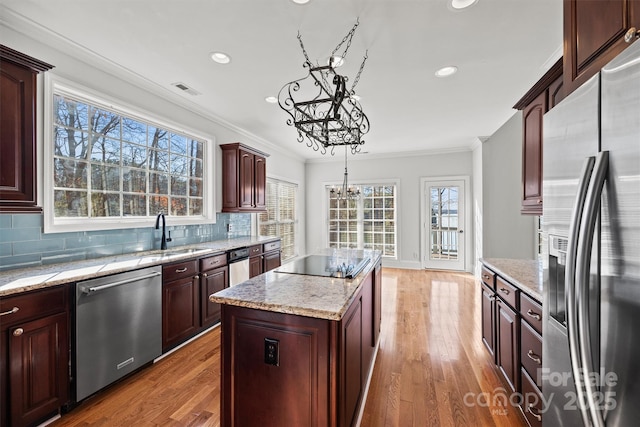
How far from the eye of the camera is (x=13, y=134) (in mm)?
1765

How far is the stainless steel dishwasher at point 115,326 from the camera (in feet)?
6.10

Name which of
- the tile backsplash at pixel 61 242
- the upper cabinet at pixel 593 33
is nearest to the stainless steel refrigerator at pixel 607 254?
the upper cabinet at pixel 593 33

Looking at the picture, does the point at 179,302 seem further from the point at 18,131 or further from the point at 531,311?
the point at 531,311

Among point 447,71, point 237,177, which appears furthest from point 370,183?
point 447,71

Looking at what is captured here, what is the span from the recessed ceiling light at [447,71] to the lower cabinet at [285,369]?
8.10 feet

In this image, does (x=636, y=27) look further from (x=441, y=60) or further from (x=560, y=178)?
(x=441, y=60)

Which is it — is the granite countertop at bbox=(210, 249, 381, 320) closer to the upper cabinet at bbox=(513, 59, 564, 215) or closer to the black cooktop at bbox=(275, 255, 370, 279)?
the black cooktop at bbox=(275, 255, 370, 279)

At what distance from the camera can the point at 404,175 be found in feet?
20.6

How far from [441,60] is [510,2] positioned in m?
0.72

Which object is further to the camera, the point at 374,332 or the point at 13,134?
the point at 374,332

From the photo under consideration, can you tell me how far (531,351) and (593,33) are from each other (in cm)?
163

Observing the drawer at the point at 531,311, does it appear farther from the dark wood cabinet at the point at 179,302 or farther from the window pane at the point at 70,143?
the window pane at the point at 70,143

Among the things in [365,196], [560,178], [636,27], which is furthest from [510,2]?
[365,196]

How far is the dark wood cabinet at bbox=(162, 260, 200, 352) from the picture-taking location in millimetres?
2494
